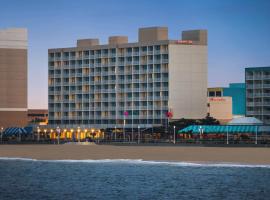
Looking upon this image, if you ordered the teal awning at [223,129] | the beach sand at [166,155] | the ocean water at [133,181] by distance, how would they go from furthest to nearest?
the teal awning at [223,129], the beach sand at [166,155], the ocean water at [133,181]

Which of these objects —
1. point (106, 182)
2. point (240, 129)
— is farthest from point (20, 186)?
point (240, 129)

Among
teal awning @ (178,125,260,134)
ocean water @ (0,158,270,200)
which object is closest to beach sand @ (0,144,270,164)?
ocean water @ (0,158,270,200)

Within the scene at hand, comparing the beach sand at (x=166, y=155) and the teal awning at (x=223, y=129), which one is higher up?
the teal awning at (x=223, y=129)

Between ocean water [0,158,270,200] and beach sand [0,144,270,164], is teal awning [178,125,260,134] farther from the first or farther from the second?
ocean water [0,158,270,200]

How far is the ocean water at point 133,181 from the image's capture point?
62.5 meters

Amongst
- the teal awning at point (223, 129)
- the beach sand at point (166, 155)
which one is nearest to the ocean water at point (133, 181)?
the beach sand at point (166, 155)

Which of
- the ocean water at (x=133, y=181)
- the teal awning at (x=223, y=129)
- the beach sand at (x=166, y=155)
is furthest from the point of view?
the teal awning at (x=223, y=129)

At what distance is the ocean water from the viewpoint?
62.5 meters

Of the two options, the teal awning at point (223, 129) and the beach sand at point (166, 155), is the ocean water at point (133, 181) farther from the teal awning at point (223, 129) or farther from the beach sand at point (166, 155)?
the teal awning at point (223, 129)

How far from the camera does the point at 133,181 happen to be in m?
73.4

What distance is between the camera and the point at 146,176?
7856 centimetres

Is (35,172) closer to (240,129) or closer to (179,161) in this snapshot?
(179,161)

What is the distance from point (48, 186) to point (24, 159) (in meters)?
42.8

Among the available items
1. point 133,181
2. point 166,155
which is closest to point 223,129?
point 166,155
